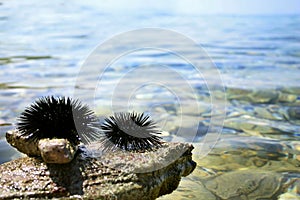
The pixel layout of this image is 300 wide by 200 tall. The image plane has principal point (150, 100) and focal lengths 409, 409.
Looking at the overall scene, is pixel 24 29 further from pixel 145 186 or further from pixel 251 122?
pixel 145 186

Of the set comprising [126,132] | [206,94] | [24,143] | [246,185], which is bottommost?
[246,185]

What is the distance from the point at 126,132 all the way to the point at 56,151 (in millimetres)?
557

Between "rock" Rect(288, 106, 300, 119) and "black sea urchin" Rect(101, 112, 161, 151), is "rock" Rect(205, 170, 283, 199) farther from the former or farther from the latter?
"rock" Rect(288, 106, 300, 119)

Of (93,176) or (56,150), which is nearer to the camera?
(56,150)

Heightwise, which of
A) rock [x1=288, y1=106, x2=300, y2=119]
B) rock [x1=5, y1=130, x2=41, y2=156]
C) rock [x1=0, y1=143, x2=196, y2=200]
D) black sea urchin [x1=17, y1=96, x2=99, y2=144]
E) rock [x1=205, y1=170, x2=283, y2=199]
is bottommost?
rock [x1=205, y1=170, x2=283, y2=199]

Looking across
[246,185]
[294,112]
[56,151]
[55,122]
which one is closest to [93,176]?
[56,151]

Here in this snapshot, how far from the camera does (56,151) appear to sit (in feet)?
9.00

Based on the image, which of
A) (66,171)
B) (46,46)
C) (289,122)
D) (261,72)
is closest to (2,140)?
(66,171)

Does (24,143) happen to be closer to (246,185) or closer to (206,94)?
(246,185)

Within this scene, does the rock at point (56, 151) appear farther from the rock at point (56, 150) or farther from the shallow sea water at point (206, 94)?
the shallow sea water at point (206, 94)

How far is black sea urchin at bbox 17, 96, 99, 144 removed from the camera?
2930 millimetres

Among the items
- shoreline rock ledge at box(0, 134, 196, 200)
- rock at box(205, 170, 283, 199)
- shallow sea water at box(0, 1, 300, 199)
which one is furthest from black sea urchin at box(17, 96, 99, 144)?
rock at box(205, 170, 283, 199)

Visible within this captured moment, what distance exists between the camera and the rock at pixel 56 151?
274 centimetres

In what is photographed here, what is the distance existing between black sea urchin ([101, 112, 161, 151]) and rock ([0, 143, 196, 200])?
0.25 feet
